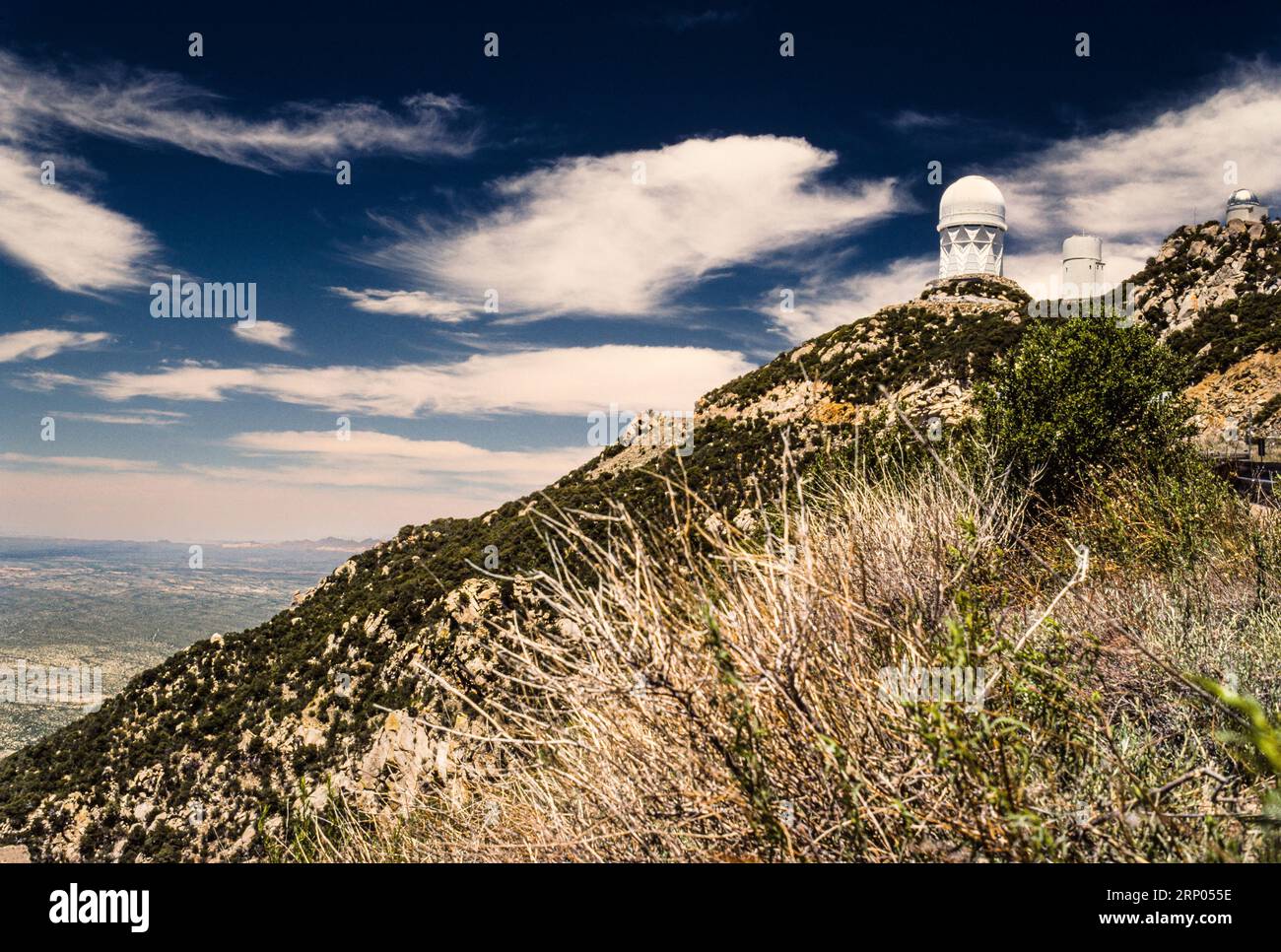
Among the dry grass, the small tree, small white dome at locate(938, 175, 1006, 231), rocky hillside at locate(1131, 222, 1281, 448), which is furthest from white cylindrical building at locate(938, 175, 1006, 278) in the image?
the dry grass

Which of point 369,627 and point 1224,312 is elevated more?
point 1224,312

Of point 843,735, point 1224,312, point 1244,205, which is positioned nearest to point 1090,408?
point 843,735

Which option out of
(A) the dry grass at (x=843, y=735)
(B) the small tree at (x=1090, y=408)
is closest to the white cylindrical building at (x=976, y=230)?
(B) the small tree at (x=1090, y=408)

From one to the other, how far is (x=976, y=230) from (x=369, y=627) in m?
48.2

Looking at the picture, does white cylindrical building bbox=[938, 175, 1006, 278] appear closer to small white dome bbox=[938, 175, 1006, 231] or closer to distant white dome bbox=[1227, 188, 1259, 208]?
small white dome bbox=[938, 175, 1006, 231]

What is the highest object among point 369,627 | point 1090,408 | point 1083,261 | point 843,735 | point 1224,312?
point 1083,261

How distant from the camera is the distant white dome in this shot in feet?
145

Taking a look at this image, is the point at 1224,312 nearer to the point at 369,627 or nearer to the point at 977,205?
the point at 977,205

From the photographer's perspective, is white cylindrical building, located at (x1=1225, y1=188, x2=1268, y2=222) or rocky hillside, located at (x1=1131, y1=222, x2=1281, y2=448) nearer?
rocky hillside, located at (x1=1131, y1=222, x2=1281, y2=448)

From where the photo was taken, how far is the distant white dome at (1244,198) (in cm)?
4416

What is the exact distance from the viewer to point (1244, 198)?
44.3m
